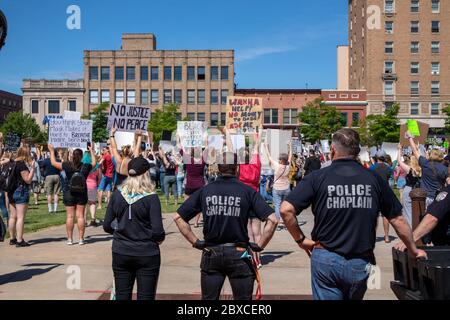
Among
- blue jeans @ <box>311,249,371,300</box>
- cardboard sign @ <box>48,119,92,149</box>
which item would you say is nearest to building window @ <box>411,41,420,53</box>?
cardboard sign @ <box>48,119,92,149</box>

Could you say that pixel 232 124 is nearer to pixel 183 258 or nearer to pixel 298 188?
pixel 183 258

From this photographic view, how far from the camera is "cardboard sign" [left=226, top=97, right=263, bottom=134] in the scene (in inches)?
640

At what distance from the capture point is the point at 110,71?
78.9m

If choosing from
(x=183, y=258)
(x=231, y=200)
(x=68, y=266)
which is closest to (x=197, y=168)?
(x=183, y=258)

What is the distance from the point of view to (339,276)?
13.8 feet

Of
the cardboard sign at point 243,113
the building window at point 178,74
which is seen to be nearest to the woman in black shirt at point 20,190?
the cardboard sign at point 243,113

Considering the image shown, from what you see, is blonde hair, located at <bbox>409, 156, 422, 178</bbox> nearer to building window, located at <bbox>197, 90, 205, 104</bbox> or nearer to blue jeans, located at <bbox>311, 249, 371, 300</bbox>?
blue jeans, located at <bbox>311, 249, 371, 300</bbox>

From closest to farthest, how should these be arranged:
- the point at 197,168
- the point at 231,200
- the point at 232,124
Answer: the point at 231,200
the point at 197,168
the point at 232,124

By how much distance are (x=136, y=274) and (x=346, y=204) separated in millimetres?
2162

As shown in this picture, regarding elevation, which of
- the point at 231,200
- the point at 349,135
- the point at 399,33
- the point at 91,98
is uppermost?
the point at 399,33

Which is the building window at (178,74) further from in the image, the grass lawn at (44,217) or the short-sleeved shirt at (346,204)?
the short-sleeved shirt at (346,204)

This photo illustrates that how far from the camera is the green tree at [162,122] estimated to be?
6834 centimetres

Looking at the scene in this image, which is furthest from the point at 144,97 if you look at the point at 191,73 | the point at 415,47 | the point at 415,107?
the point at 415,47
